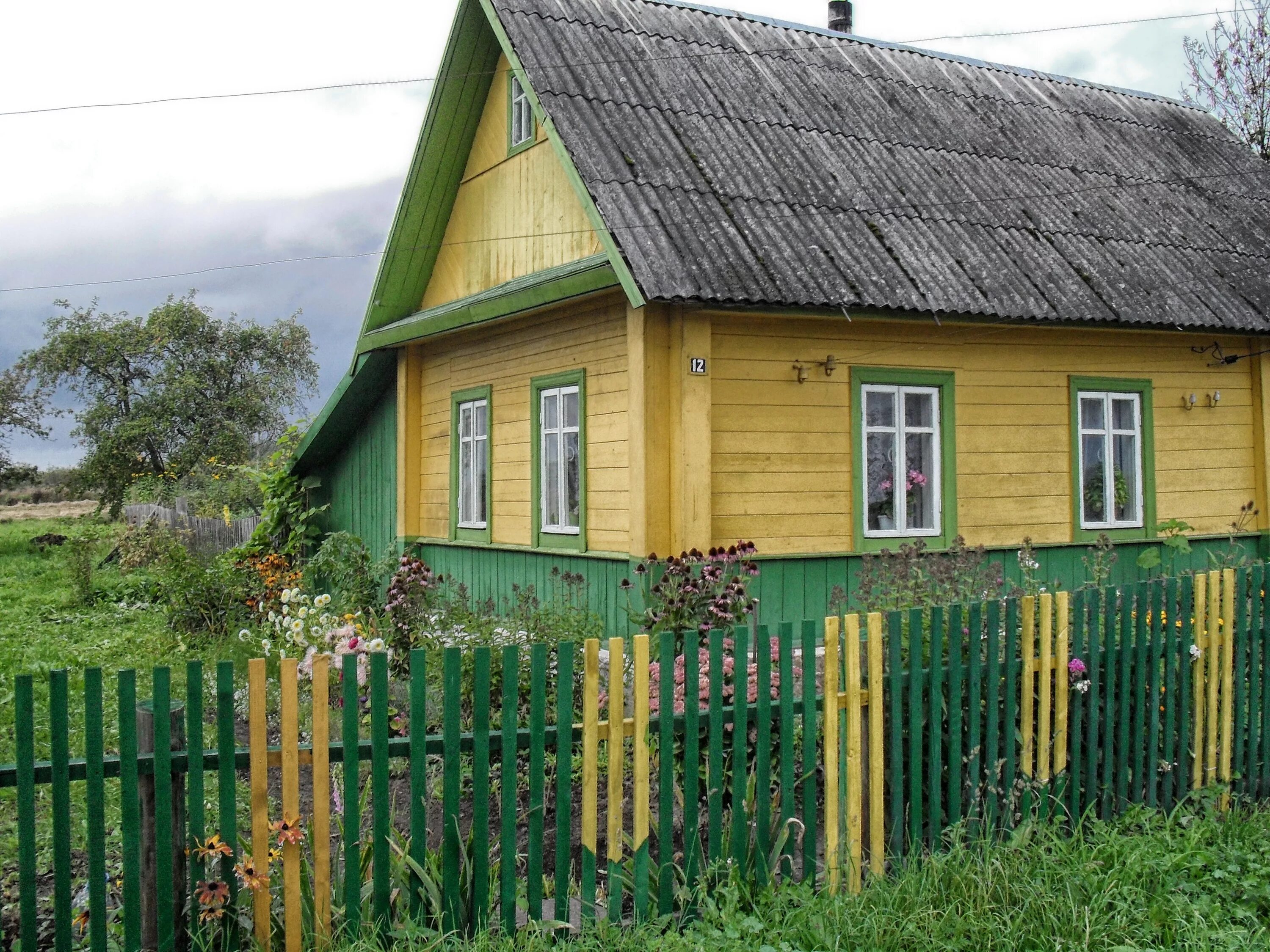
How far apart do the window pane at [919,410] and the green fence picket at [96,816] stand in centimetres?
818

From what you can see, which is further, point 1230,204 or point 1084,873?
point 1230,204

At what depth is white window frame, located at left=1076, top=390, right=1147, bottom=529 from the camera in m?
11.8

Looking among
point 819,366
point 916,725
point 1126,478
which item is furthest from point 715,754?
point 1126,478

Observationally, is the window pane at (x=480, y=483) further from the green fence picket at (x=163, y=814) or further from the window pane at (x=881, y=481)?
the green fence picket at (x=163, y=814)

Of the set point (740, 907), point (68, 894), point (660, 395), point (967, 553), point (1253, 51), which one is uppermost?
point (1253, 51)

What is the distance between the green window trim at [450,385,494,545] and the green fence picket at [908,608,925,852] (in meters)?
7.77

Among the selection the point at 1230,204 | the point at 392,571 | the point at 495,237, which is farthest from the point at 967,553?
the point at 1230,204

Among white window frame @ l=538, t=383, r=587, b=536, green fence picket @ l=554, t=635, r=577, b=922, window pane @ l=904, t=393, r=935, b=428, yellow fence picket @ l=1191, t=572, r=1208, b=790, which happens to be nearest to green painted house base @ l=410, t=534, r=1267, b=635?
white window frame @ l=538, t=383, r=587, b=536

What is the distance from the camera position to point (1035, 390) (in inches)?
453

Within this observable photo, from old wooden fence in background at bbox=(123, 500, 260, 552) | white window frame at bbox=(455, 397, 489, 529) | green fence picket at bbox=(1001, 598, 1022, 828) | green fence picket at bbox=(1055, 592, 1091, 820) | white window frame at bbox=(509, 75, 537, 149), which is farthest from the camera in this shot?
old wooden fence in background at bbox=(123, 500, 260, 552)

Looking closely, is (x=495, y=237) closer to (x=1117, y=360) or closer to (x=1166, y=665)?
(x=1117, y=360)

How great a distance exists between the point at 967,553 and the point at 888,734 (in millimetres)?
3935

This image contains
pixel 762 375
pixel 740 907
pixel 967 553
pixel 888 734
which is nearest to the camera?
pixel 740 907

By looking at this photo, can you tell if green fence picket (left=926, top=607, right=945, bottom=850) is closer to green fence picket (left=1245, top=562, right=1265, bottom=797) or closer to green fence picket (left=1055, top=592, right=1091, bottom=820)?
green fence picket (left=1055, top=592, right=1091, bottom=820)
